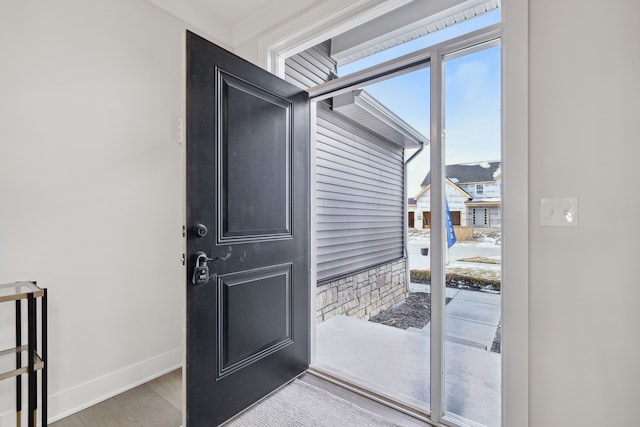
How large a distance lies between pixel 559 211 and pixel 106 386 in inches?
103

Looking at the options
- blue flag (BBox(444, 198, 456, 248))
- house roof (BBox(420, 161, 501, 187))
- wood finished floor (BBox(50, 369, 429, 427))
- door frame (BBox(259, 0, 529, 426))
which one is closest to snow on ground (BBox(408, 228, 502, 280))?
blue flag (BBox(444, 198, 456, 248))

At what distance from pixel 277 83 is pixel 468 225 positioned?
1.44m

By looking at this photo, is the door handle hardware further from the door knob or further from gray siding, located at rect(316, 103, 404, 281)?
gray siding, located at rect(316, 103, 404, 281)

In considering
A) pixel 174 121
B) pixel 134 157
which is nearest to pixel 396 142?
pixel 174 121

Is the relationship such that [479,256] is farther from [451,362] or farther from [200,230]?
[200,230]

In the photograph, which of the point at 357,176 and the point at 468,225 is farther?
the point at 357,176

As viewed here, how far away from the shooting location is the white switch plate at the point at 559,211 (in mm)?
1234

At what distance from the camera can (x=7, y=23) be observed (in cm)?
149

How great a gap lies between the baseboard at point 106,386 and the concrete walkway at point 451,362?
110 centimetres

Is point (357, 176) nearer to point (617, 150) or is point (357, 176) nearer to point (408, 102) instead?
point (408, 102)

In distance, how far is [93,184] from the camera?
1.79 m

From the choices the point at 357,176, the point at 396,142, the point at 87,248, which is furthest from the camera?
the point at 396,142

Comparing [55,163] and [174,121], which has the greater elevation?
[174,121]

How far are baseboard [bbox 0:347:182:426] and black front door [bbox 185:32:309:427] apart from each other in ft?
2.57
